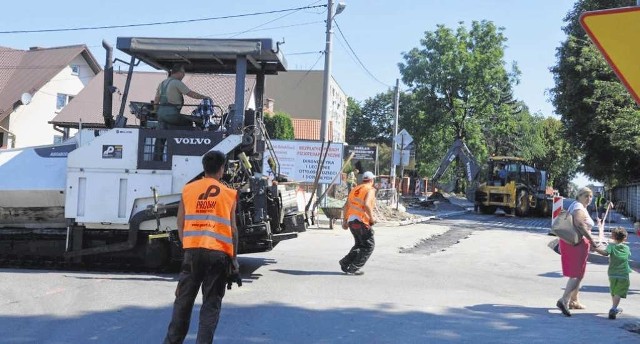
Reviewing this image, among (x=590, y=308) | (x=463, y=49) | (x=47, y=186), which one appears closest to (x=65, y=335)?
(x=47, y=186)

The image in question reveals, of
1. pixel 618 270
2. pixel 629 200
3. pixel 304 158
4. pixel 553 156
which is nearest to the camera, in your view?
pixel 618 270

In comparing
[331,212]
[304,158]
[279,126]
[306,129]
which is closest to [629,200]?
[279,126]

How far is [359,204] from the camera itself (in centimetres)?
1009

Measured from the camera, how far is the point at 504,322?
7.07 meters

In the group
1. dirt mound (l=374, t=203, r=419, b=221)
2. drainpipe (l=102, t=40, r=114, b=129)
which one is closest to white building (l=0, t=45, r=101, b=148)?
dirt mound (l=374, t=203, r=419, b=221)

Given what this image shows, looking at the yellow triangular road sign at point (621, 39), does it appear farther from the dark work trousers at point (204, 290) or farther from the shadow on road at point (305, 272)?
the shadow on road at point (305, 272)

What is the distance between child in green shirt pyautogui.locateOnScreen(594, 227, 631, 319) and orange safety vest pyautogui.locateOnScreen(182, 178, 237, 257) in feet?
15.9

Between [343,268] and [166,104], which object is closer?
[166,104]

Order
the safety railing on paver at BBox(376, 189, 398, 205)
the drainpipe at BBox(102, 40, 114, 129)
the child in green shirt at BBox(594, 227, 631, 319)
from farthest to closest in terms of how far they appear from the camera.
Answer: the safety railing on paver at BBox(376, 189, 398, 205) → the drainpipe at BBox(102, 40, 114, 129) → the child in green shirt at BBox(594, 227, 631, 319)

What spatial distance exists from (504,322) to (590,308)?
1.79 meters

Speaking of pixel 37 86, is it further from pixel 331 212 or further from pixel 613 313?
pixel 613 313

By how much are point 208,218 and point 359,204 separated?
17.0ft

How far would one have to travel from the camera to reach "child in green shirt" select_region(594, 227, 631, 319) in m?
7.51

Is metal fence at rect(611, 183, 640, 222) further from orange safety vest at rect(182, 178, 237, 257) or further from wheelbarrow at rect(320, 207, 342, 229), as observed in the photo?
orange safety vest at rect(182, 178, 237, 257)
